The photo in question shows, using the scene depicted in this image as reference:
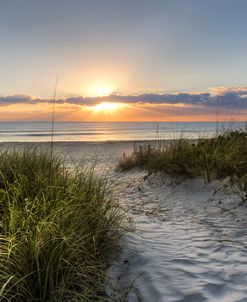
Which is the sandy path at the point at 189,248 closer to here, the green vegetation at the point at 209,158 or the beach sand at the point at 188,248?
the beach sand at the point at 188,248

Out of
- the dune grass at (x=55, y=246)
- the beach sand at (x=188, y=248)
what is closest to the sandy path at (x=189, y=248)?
the beach sand at (x=188, y=248)

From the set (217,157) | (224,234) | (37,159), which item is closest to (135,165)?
(217,157)

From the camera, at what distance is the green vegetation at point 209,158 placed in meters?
7.15

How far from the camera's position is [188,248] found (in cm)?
427

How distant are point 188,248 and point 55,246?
1655 mm

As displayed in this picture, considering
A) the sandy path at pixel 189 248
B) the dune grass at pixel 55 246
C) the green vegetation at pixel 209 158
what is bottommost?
the sandy path at pixel 189 248

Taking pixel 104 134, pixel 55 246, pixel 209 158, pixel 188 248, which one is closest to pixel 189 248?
pixel 188 248

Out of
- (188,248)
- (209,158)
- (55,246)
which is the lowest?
(188,248)

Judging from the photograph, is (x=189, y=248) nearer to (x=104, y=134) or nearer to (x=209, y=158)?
(x=209, y=158)

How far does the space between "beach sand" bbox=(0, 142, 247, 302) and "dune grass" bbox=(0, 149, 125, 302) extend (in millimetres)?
264

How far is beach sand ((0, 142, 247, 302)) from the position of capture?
10.8ft

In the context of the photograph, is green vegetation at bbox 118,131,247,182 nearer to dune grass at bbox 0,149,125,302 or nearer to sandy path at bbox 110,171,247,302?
sandy path at bbox 110,171,247,302

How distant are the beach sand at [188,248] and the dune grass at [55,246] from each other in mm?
264

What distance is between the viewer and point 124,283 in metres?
3.50
